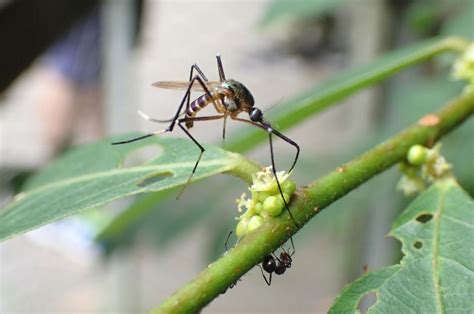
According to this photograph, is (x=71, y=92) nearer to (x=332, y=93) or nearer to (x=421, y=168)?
(x=332, y=93)

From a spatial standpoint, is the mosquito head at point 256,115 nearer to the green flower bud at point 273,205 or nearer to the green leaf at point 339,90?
the green leaf at point 339,90

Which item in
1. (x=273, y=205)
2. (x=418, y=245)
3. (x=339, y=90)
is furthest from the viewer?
(x=339, y=90)

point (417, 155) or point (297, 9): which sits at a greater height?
point (417, 155)

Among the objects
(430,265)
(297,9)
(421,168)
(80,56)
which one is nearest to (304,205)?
(430,265)

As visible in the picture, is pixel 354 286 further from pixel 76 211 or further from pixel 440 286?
pixel 76 211

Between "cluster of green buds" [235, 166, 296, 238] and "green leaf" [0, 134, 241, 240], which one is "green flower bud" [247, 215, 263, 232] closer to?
"cluster of green buds" [235, 166, 296, 238]

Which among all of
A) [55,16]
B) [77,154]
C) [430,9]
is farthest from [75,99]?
[77,154]

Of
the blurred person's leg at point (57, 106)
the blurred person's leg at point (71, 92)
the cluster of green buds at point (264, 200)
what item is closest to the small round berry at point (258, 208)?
the cluster of green buds at point (264, 200)

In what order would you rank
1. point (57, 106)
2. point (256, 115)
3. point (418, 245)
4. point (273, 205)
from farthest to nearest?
1. point (57, 106)
2. point (256, 115)
3. point (418, 245)
4. point (273, 205)
